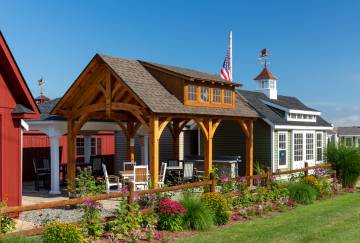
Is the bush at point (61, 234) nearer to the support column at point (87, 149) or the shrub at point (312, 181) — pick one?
the shrub at point (312, 181)

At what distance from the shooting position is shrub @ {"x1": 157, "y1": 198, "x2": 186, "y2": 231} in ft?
32.7

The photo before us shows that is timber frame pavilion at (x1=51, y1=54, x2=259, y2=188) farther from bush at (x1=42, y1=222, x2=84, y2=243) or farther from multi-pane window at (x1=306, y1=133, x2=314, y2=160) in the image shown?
multi-pane window at (x1=306, y1=133, x2=314, y2=160)

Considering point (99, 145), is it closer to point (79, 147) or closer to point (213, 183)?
point (79, 147)

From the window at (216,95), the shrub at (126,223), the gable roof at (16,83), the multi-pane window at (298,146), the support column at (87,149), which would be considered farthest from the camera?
the multi-pane window at (298,146)

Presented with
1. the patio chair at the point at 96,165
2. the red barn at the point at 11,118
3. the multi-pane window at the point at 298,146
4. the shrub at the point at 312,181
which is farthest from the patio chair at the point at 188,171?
the red barn at the point at 11,118

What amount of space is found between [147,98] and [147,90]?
2.50ft

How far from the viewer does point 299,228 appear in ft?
34.2

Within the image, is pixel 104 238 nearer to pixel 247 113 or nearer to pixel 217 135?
pixel 247 113

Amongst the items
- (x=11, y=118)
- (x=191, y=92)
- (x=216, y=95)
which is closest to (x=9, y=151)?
(x=11, y=118)

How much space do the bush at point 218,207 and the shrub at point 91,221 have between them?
10.2 feet

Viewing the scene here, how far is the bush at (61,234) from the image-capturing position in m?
7.73

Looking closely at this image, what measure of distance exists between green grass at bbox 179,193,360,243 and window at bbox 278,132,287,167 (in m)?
7.79

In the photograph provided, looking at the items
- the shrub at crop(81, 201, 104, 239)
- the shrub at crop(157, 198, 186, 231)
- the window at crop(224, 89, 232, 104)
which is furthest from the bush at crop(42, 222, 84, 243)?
the window at crop(224, 89, 232, 104)

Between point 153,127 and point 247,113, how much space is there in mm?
5699
